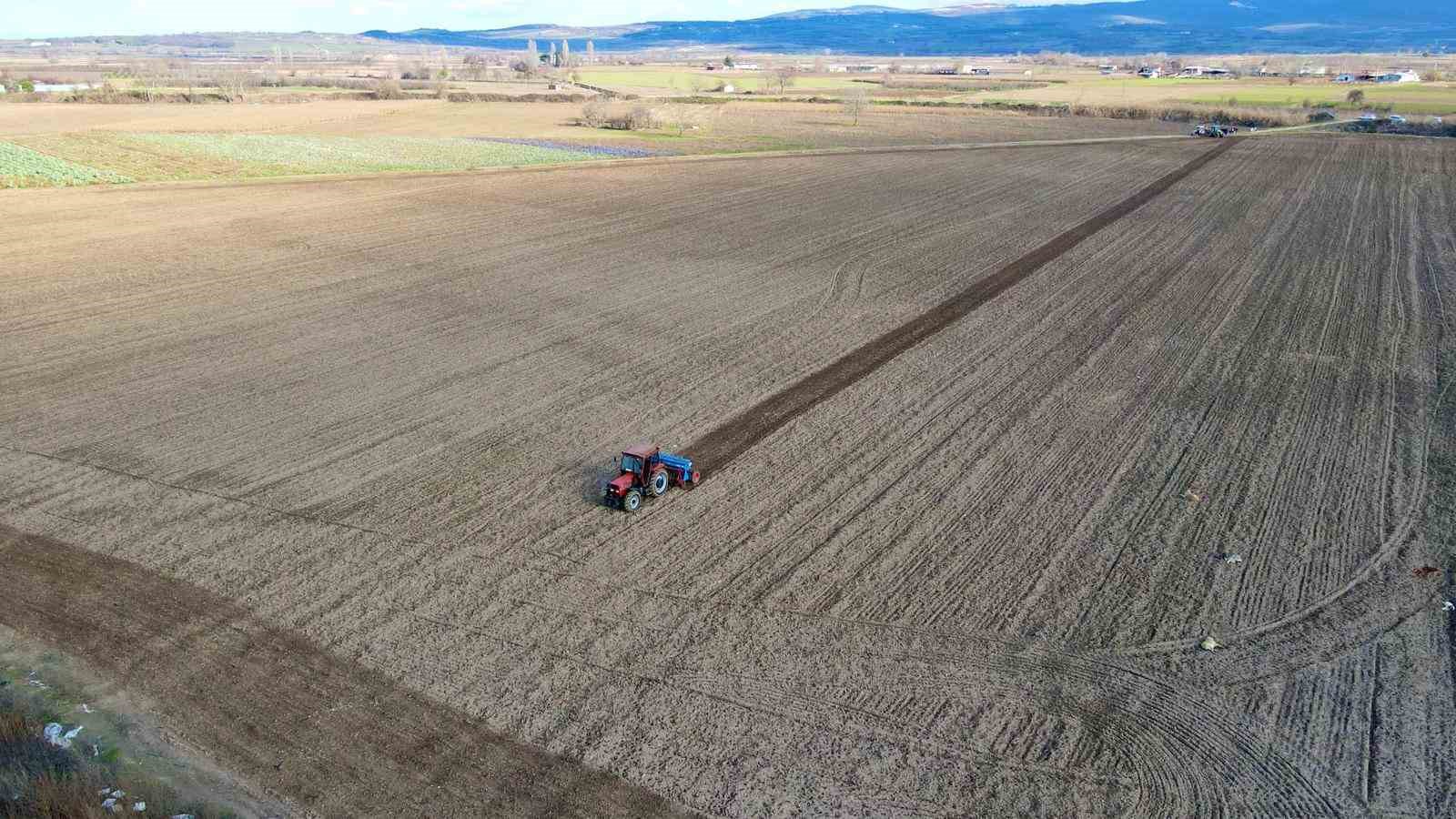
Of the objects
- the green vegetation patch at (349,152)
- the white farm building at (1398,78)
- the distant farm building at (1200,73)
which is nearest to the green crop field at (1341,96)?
the white farm building at (1398,78)

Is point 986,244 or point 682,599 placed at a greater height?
point 986,244

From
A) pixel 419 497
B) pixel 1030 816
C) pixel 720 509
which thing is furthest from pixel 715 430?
pixel 1030 816

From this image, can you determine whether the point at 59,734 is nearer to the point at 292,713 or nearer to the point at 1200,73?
the point at 292,713

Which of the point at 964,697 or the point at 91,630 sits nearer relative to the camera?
the point at 964,697

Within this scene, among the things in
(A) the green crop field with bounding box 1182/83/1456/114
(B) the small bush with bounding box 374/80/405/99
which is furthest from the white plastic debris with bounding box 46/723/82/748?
(B) the small bush with bounding box 374/80/405/99

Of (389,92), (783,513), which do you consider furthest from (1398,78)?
(783,513)

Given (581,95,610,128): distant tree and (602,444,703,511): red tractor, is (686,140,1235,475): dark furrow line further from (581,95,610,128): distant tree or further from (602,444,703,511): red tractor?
(581,95,610,128): distant tree

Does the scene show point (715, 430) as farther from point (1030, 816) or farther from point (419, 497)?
point (1030, 816)
